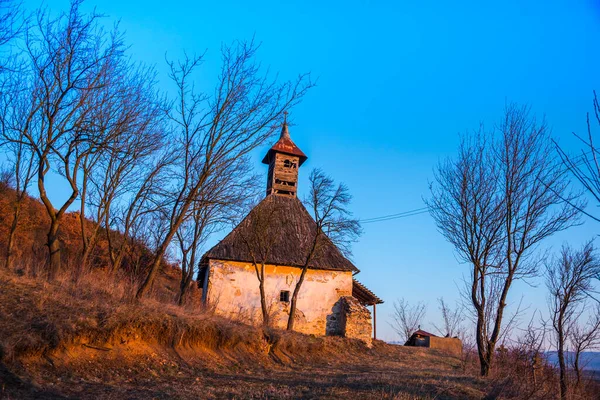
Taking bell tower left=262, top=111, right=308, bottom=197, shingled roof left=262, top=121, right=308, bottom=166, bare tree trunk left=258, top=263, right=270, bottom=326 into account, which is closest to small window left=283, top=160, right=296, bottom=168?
bell tower left=262, top=111, right=308, bottom=197

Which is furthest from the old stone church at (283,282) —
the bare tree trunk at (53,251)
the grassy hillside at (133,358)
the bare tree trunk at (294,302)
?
the bare tree trunk at (53,251)

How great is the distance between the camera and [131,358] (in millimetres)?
9008

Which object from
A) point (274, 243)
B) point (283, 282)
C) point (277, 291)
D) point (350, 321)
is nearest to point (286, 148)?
point (274, 243)

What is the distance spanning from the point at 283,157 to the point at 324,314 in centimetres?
1026

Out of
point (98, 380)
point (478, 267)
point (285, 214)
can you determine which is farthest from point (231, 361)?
point (285, 214)

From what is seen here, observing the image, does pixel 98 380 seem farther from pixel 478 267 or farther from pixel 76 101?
pixel 478 267

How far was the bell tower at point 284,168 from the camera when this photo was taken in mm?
27109

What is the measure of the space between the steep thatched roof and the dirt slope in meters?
9.14

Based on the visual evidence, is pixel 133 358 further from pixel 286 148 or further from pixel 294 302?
pixel 286 148

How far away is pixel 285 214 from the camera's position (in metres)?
25.4

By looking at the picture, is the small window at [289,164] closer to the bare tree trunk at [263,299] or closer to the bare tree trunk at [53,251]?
the bare tree trunk at [263,299]

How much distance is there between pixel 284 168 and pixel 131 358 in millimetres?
19329

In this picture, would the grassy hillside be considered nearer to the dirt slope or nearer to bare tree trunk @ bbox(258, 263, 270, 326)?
the dirt slope

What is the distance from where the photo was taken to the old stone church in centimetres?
2130
